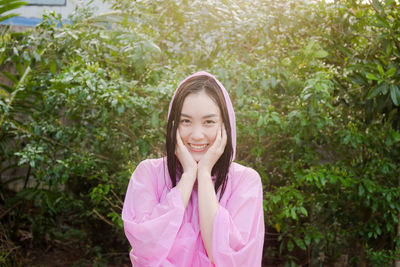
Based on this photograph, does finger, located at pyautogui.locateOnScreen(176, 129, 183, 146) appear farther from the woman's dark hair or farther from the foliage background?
the foliage background

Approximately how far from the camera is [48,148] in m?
3.81

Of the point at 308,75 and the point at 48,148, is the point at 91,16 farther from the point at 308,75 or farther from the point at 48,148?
the point at 308,75

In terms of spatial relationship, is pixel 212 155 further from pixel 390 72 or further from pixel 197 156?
pixel 390 72

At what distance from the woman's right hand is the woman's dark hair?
0.03 metres

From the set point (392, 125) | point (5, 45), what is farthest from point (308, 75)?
point (5, 45)

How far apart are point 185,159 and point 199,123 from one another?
17 cm

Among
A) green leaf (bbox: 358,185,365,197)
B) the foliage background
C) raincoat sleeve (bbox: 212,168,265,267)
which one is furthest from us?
green leaf (bbox: 358,185,365,197)

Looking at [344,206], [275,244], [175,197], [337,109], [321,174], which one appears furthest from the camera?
[275,244]

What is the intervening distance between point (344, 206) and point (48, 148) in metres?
2.64

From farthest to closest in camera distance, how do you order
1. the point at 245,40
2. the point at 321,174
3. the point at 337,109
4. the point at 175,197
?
the point at 337,109 < the point at 245,40 < the point at 321,174 < the point at 175,197

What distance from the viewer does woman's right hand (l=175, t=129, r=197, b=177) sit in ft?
6.15

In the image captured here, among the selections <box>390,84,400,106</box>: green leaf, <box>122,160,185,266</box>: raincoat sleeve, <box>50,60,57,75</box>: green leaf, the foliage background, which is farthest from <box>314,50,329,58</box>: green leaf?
<box>50,60,57,75</box>: green leaf

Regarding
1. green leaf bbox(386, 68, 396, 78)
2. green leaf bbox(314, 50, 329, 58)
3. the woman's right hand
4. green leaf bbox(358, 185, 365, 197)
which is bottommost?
green leaf bbox(358, 185, 365, 197)

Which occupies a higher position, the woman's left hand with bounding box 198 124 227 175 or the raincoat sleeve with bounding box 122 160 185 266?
the woman's left hand with bounding box 198 124 227 175
